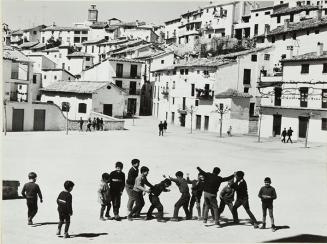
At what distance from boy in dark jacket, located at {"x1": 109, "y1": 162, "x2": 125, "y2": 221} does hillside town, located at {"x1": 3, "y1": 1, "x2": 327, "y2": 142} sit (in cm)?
1040

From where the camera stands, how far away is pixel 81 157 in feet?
77.8

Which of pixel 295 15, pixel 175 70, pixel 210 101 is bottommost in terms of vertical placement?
pixel 210 101

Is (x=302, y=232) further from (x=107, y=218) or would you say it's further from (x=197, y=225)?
(x=107, y=218)

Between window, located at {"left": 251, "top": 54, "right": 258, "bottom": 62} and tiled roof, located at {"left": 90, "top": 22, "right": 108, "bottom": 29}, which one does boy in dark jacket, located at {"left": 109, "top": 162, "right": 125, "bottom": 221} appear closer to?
window, located at {"left": 251, "top": 54, "right": 258, "bottom": 62}

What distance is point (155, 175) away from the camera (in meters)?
19.8

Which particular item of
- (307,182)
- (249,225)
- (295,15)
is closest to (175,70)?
(295,15)

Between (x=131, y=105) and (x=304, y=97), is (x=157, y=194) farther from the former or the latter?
(x=131, y=105)

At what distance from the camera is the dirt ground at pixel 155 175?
1174cm

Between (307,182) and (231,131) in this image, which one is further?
(231,131)

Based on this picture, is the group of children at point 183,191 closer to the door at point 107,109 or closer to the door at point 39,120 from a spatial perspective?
the door at point 39,120

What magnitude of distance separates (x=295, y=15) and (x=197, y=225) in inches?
2120

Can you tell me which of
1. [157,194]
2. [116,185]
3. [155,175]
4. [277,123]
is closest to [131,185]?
[116,185]

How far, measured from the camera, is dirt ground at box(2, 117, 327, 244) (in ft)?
38.5

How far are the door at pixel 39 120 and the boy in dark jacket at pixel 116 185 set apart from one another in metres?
25.8
